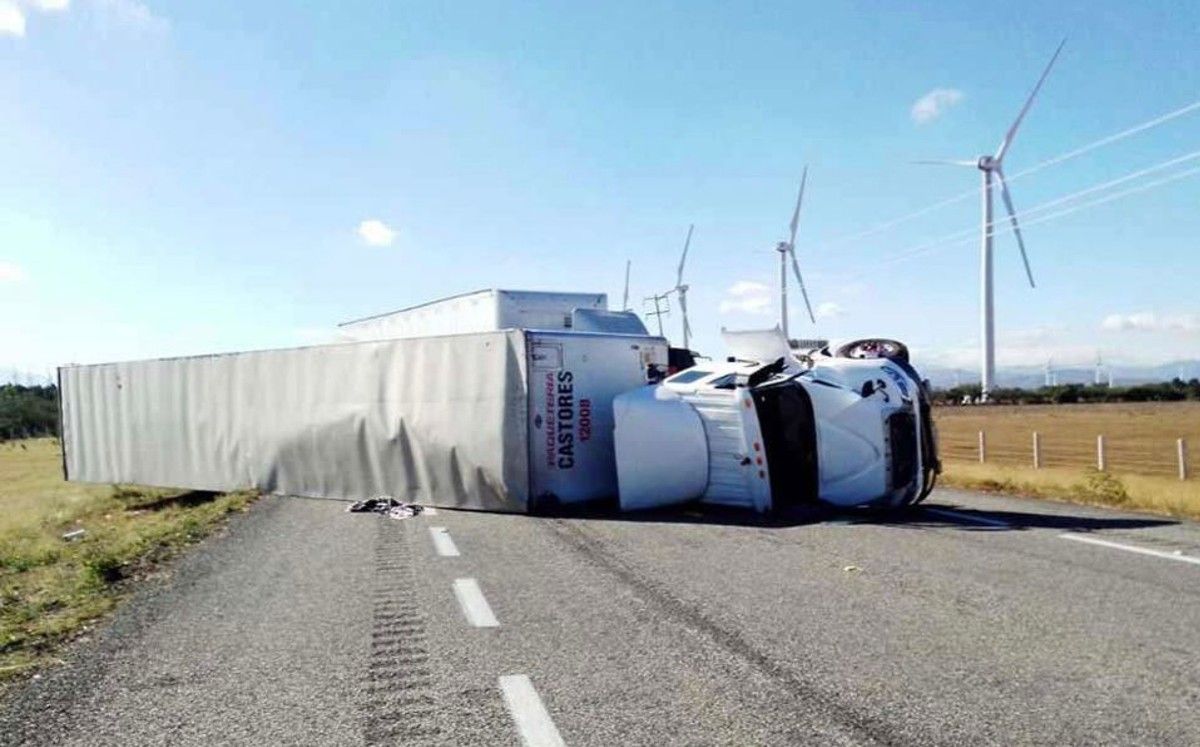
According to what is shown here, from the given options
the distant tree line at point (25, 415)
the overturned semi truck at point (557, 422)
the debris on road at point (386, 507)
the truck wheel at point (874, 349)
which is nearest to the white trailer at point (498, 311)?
the overturned semi truck at point (557, 422)

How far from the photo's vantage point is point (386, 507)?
46.3ft

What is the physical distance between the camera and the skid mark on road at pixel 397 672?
13.9ft

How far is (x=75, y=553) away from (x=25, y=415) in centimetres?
8054

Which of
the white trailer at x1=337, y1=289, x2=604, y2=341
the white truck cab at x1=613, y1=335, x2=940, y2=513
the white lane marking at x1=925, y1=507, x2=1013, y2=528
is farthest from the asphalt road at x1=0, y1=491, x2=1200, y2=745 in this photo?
the white trailer at x1=337, y1=289, x2=604, y2=341

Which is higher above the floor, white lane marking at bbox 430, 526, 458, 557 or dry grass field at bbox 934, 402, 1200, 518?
white lane marking at bbox 430, 526, 458, 557

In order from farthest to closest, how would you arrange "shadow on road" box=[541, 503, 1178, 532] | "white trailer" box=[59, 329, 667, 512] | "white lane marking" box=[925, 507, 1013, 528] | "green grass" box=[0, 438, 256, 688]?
1. "white trailer" box=[59, 329, 667, 512]
2. "white lane marking" box=[925, 507, 1013, 528]
3. "shadow on road" box=[541, 503, 1178, 532]
4. "green grass" box=[0, 438, 256, 688]

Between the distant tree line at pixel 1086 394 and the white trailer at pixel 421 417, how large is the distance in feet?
226

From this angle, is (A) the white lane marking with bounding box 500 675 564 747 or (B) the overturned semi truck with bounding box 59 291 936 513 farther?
(B) the overturned semi truck with bounding box 59 291 936 513

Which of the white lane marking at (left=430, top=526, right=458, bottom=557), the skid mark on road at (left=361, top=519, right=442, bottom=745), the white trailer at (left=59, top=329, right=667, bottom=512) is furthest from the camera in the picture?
the white trailer at (left=59, top=329, right=667, bottom=512)

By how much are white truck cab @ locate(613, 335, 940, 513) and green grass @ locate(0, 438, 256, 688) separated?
18.1ft

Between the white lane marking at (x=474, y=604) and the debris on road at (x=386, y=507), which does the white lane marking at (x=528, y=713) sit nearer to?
the white lane marking at (x=474, y=604)

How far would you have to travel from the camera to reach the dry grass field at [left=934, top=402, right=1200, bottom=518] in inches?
561

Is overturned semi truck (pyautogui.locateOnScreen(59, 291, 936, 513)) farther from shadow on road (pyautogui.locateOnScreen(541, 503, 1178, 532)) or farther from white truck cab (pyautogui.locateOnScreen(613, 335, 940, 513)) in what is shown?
shadow on road (pyautogui.locateOnScreen(541, 503, 1178, 532))

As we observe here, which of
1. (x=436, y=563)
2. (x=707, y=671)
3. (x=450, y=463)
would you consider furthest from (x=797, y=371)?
(x=707, y=671)
